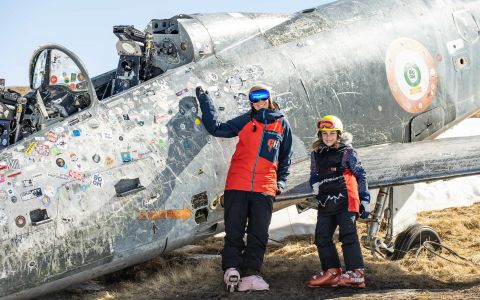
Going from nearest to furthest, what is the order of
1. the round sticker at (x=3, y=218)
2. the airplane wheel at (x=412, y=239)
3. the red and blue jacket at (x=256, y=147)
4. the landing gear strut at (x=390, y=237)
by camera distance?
the round sticker at (x=3, y=218) → the red and blue jacket at (x=256, y=147) → the landing gear strut at (x=390, y=237) → the airplane wheel at (x=412, y=239)

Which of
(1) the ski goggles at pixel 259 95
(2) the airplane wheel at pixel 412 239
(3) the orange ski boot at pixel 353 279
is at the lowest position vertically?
(2) the airplane wheel at pixel 412 239

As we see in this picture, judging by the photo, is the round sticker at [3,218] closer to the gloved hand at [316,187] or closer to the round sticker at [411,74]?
the gloved hand at [316,187]

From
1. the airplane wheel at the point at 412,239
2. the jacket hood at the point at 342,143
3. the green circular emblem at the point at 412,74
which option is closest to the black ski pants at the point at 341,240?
the jacket hood at the point at 342,143

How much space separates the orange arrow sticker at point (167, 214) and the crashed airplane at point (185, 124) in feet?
0.04

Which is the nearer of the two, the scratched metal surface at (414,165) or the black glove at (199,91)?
the scratched metal surface at (414,165)

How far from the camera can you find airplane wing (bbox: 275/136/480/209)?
7.19 meters

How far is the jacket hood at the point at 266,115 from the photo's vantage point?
7.30 metres

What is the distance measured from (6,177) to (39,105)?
100 centimetres

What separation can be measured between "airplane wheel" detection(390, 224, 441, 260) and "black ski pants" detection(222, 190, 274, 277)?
225cm

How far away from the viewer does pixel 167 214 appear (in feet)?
23.2

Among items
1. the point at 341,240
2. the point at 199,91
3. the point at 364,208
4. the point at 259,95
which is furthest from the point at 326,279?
the point at 199,91

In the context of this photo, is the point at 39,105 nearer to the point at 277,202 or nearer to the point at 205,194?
the point at 205,194

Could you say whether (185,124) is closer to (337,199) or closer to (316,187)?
(316,187)

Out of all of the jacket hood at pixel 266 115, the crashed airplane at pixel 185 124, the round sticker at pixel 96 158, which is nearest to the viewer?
the crashed airplane at pixel 185 124
